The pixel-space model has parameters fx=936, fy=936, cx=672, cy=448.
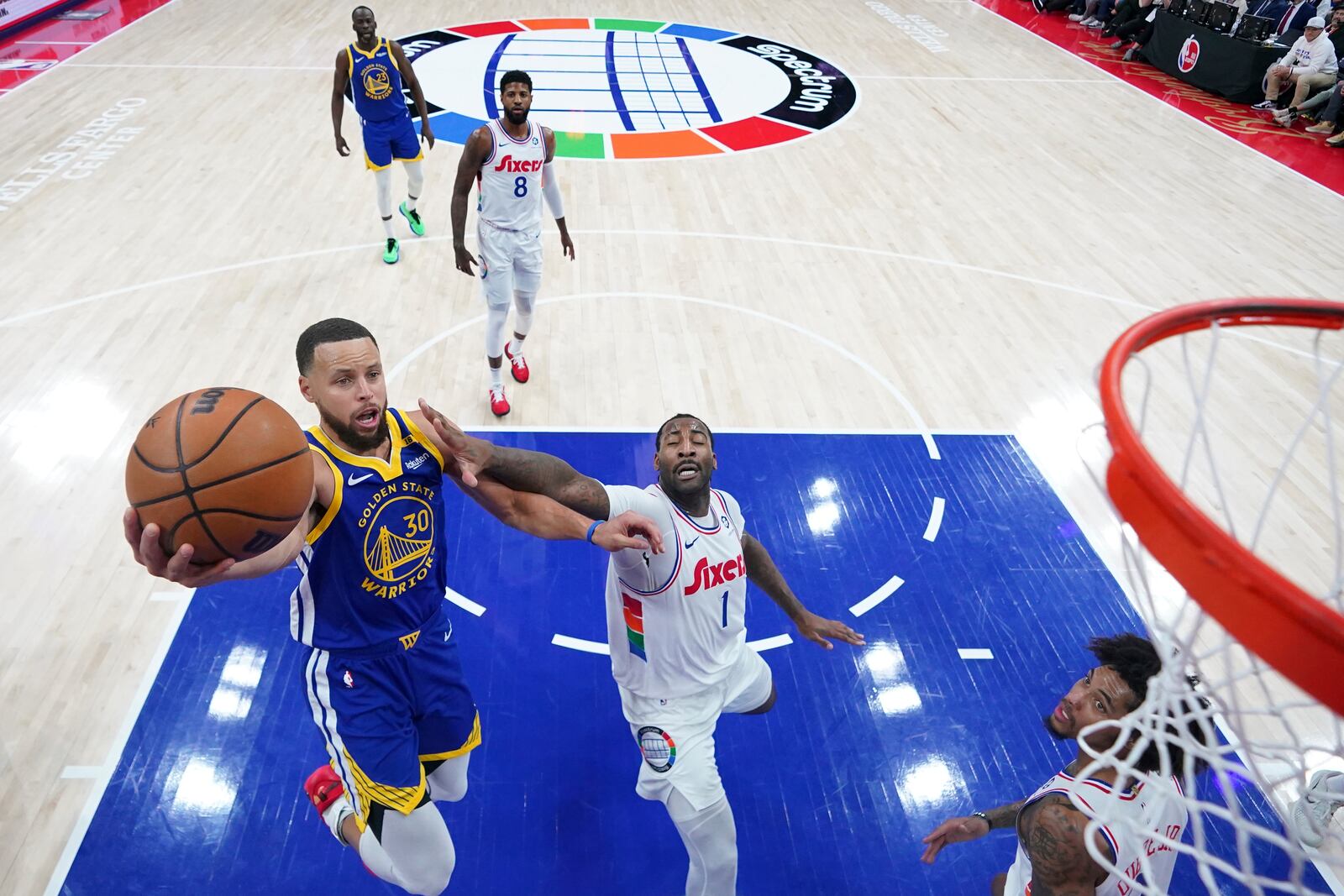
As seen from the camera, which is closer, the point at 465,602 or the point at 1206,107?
the point at 465,602

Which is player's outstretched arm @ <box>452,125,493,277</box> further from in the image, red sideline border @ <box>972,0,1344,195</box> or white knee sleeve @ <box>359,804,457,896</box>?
red sideline border @ <box>972,0,1344,195</box>

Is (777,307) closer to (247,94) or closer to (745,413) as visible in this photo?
(745,413)

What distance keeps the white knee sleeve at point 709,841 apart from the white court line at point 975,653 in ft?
6.23

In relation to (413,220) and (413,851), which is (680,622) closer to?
(413,851)

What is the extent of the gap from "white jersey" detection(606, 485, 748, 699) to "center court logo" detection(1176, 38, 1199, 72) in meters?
14.7

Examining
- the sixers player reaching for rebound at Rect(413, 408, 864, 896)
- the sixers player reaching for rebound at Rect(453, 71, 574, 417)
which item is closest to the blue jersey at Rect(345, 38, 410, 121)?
the sixers player reaching for rebound at Rect(453, 71, 574, 417)

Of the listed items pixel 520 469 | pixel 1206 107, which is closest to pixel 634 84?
pixel 1206 107

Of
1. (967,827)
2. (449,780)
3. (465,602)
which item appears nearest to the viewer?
(967,827)

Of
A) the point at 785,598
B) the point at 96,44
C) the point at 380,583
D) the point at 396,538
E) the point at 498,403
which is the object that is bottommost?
the point at 96,44

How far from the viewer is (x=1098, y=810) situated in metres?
2.64

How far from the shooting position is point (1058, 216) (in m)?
9.59

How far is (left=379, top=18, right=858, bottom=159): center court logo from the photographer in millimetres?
11227

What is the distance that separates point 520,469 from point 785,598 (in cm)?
125

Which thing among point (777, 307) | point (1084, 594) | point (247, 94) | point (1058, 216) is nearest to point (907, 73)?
point (1058, 216)
